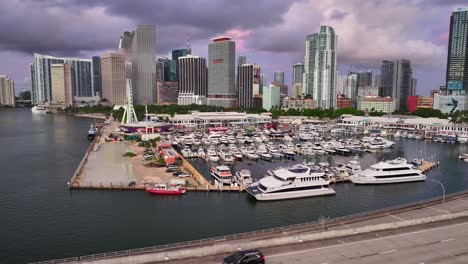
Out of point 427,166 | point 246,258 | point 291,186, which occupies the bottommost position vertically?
point 427,166

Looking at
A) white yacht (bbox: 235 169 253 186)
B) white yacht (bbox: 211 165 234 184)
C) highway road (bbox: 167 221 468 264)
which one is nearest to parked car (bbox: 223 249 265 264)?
highway road (bbox: 167 221 468 264)

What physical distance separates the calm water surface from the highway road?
12750mm

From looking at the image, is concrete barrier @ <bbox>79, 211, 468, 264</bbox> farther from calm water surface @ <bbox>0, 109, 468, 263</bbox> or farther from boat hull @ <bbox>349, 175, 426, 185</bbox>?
boat hull @ <bbox>349, 175, 426, 185</bbox>

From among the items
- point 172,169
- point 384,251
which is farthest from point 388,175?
point 172,169

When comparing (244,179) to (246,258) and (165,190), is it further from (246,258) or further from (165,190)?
(246,258)

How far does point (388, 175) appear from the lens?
5066cm

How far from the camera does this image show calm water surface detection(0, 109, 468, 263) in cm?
3108

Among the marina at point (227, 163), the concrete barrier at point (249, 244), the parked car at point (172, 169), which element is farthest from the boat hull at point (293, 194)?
the parked car at point (172, 169)

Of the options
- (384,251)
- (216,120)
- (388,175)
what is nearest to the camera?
(384,251)

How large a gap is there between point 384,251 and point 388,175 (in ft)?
105

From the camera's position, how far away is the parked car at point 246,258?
19.2m

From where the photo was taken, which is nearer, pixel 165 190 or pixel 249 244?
pixel 249 244

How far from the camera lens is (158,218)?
37.0m

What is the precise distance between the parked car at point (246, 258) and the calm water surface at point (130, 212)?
43.1ft
